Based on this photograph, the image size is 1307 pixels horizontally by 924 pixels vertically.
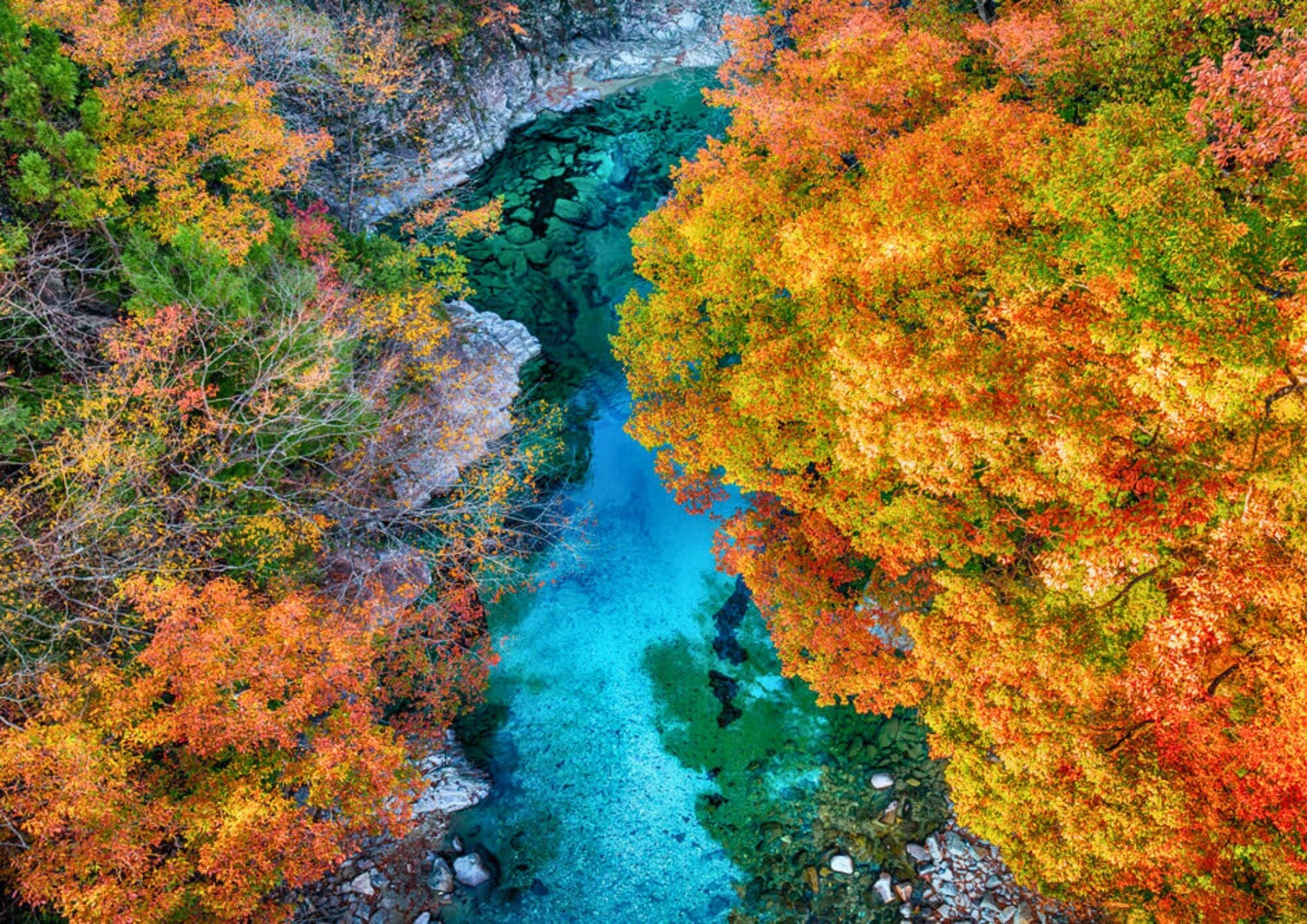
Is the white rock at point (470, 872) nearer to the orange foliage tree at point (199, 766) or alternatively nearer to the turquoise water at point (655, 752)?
the turquoise water at point (655, 752)

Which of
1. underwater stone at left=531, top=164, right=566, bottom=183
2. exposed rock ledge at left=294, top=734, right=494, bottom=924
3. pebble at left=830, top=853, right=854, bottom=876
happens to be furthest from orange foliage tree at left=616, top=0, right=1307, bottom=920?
underwater stone at left=531, top=164, right=566, bottom=183

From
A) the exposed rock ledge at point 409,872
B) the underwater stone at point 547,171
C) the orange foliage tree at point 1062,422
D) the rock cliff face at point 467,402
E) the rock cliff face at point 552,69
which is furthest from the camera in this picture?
the underwater stone at point 547,171

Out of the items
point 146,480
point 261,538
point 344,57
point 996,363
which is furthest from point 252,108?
point 996,363

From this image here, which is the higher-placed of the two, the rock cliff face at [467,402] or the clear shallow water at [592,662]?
the rock cliff face at [467,402]

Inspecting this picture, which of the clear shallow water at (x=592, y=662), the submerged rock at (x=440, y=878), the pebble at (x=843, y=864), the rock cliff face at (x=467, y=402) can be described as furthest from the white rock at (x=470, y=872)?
the rock cliff face at (x=467, y=402)

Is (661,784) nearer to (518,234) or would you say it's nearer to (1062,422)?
(1062,422)

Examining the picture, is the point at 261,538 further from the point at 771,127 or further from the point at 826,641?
the point at 771,127

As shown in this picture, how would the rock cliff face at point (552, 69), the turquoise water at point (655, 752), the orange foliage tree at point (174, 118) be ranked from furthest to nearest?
the rock cliff face at point (552, 69) → the turquoise water at point (655, 752) → the orange foliage tree at point (174, 118)

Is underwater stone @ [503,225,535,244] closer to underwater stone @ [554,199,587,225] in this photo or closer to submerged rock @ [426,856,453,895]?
underwater stone @ [554,199,587,225]
